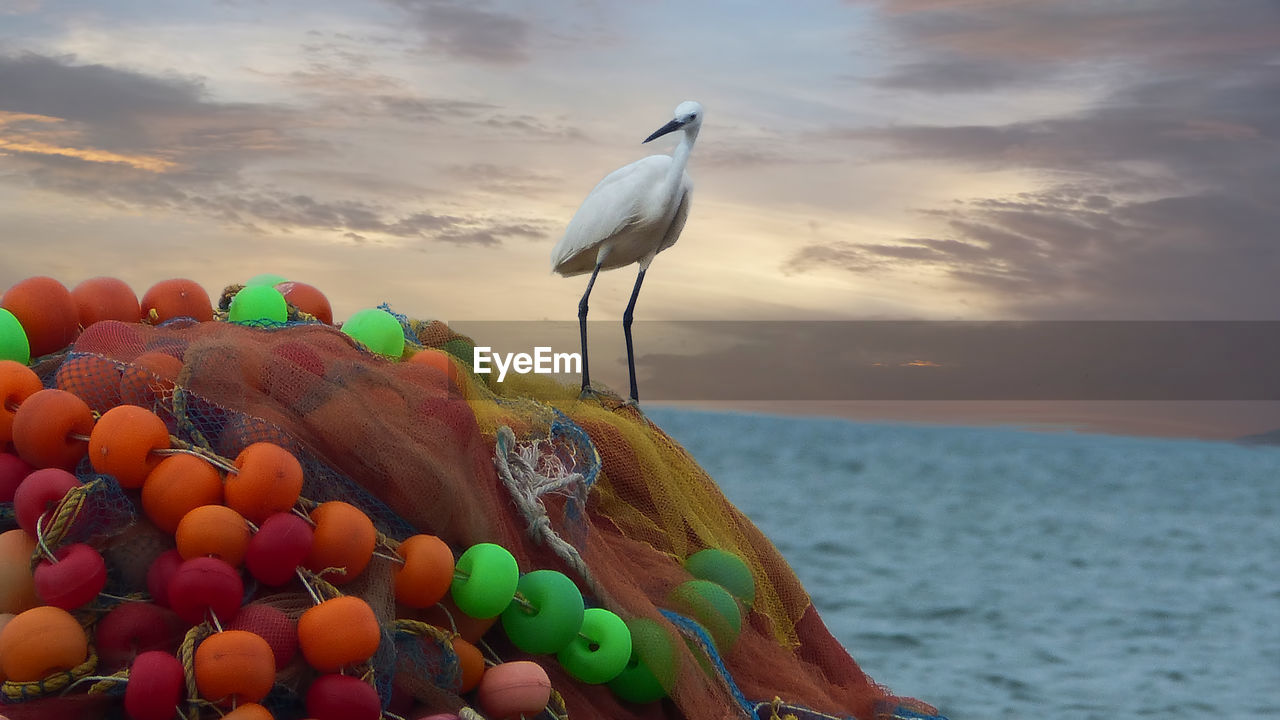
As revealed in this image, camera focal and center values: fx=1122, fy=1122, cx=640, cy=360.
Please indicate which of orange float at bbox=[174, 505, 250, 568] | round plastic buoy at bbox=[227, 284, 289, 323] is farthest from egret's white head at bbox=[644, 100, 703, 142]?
orange float at bbox=[174, 505, 250, 568]

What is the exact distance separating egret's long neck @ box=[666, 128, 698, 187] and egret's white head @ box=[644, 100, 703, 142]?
1cm

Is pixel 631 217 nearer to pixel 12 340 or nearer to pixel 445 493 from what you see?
pixel 445 493

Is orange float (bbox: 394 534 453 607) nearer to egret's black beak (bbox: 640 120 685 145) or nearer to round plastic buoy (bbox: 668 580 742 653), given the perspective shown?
round plastic buoy (bbox: 668 580 742 653)

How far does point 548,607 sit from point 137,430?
36.0 inches

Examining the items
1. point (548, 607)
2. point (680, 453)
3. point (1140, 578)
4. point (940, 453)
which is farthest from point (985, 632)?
point (940, 453)

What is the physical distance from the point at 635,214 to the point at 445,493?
2.21 m

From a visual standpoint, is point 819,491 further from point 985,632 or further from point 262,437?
point 262,437

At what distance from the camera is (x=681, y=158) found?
449 centimetres

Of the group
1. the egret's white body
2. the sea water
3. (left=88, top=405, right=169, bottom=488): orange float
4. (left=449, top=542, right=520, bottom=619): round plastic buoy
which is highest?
the egret's white body

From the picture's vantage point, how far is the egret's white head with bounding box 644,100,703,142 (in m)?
4.51

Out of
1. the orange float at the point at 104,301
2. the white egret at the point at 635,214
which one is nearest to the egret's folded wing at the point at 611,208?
the white egret at the point at 635,214

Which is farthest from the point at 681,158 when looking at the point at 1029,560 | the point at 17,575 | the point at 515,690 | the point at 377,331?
the point at 1029,560

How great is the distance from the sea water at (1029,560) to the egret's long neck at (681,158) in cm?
271

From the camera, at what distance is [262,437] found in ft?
7.72
